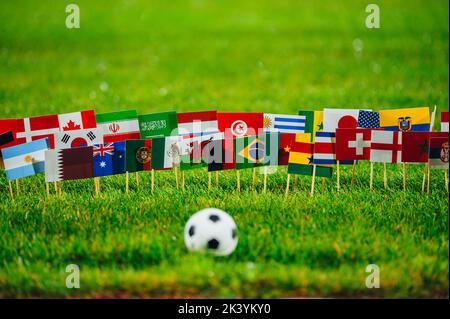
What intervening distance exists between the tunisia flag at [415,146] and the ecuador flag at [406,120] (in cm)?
58

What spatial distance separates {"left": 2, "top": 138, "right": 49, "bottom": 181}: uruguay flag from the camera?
27.3ft

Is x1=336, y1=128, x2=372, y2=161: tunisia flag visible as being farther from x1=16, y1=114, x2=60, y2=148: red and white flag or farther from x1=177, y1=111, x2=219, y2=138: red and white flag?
x1=16, y1=114, x2=60, y2=148: red and white flag

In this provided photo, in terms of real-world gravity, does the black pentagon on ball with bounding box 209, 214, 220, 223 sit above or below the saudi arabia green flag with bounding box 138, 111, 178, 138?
below

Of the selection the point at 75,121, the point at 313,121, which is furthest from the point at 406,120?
the point at 75,121

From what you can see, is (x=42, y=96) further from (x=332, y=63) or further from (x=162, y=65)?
(x=332, y=63)

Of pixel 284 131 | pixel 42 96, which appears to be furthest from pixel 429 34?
pixel 284 131

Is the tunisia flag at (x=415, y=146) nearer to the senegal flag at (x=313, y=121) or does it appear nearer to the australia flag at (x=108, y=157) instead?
the senegal flag at (x=313, y=121)

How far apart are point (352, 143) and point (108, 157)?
10.7 feet

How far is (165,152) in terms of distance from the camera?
8516mm

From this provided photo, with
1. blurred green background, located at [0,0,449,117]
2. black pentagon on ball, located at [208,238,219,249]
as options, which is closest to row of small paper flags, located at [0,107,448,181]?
black pentagon on ball, located at [208,238,219,249]

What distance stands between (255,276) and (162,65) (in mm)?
15182

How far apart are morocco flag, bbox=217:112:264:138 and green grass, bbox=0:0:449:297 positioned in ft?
2.73

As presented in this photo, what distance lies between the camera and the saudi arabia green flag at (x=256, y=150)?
8500 millimetres

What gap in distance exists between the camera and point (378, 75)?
18656 mm
